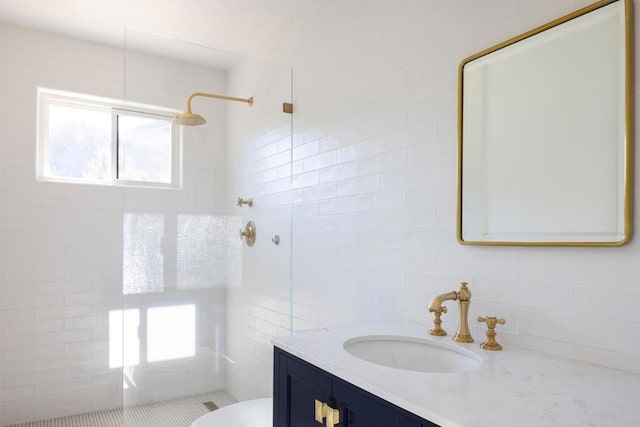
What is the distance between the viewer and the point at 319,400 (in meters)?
1.23

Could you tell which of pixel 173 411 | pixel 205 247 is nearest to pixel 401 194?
pixel 205 247

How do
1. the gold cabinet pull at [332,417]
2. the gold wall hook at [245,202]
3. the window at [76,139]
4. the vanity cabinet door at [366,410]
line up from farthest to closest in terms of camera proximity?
1. the window at [76,139]
2. the gold wall hook at [245,202]
3. the gold cabinet pull at [332,417]
4. the vanity cabinet door at [366,410]

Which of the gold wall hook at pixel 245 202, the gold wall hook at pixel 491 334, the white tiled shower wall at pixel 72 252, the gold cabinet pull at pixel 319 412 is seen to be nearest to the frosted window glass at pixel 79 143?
the white tiled shower wall at pixel 72 252

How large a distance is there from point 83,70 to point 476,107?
2811 millimetres

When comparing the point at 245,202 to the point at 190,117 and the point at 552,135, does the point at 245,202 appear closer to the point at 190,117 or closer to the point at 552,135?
the point at 190,117

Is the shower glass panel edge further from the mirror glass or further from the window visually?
the mirror glass

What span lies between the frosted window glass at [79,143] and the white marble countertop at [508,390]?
258 cm

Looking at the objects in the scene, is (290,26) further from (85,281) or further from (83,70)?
(85,281)

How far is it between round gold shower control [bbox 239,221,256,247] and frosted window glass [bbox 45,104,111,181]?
54.9 inches

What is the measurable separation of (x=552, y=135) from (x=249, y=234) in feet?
5.43

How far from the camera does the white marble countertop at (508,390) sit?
32.9 inches

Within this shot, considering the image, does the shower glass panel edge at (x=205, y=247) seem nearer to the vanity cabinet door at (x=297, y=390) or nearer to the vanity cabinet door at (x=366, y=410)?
the vanity cabinet door at (x=297, y=390)

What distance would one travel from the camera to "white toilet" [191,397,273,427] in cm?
233

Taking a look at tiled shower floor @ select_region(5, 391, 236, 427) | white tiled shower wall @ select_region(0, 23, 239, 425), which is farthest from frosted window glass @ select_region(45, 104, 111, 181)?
tiled shower floor @ select_region(5, 391, 236, 427)
